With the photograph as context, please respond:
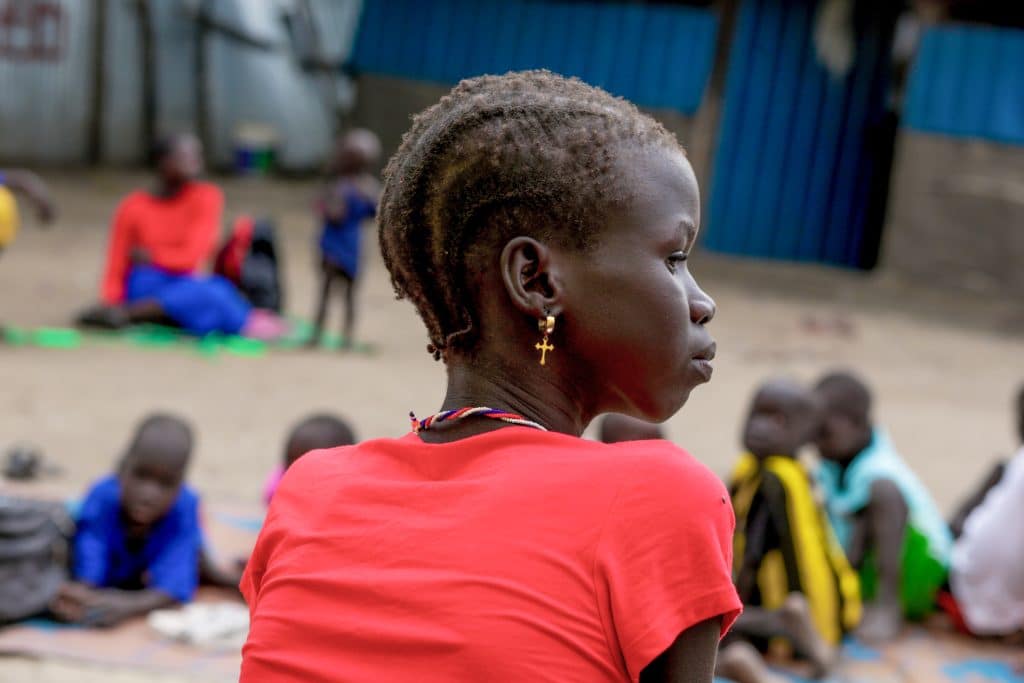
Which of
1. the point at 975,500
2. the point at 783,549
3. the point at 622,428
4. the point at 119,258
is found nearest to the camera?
the point at 622,428

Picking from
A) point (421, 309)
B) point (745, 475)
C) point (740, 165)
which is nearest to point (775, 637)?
point (745, 475)

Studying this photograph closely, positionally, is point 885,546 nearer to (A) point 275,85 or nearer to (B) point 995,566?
(B) point 995,566

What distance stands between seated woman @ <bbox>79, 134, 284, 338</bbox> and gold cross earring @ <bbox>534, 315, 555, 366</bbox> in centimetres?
641

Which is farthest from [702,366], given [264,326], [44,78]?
[44,78]

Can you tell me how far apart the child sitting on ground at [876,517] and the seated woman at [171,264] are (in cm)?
408

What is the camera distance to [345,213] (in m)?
7.21

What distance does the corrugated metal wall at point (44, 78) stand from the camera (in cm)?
1211

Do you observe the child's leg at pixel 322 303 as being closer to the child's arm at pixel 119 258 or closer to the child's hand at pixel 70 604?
the child's arm at pixel 119 258

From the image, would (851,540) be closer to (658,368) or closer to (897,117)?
(658,368)

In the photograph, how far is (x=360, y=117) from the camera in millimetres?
12648

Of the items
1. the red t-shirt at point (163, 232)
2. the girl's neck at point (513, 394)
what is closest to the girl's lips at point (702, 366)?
the girl's neck at point (513, 394)

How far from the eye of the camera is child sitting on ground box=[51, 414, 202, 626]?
3.58m

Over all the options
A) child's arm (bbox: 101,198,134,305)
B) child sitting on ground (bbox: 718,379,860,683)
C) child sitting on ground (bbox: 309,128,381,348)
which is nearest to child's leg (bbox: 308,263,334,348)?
child sitting on ground (bbox: 309,128,381,348)

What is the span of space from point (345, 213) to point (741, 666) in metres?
4.33
